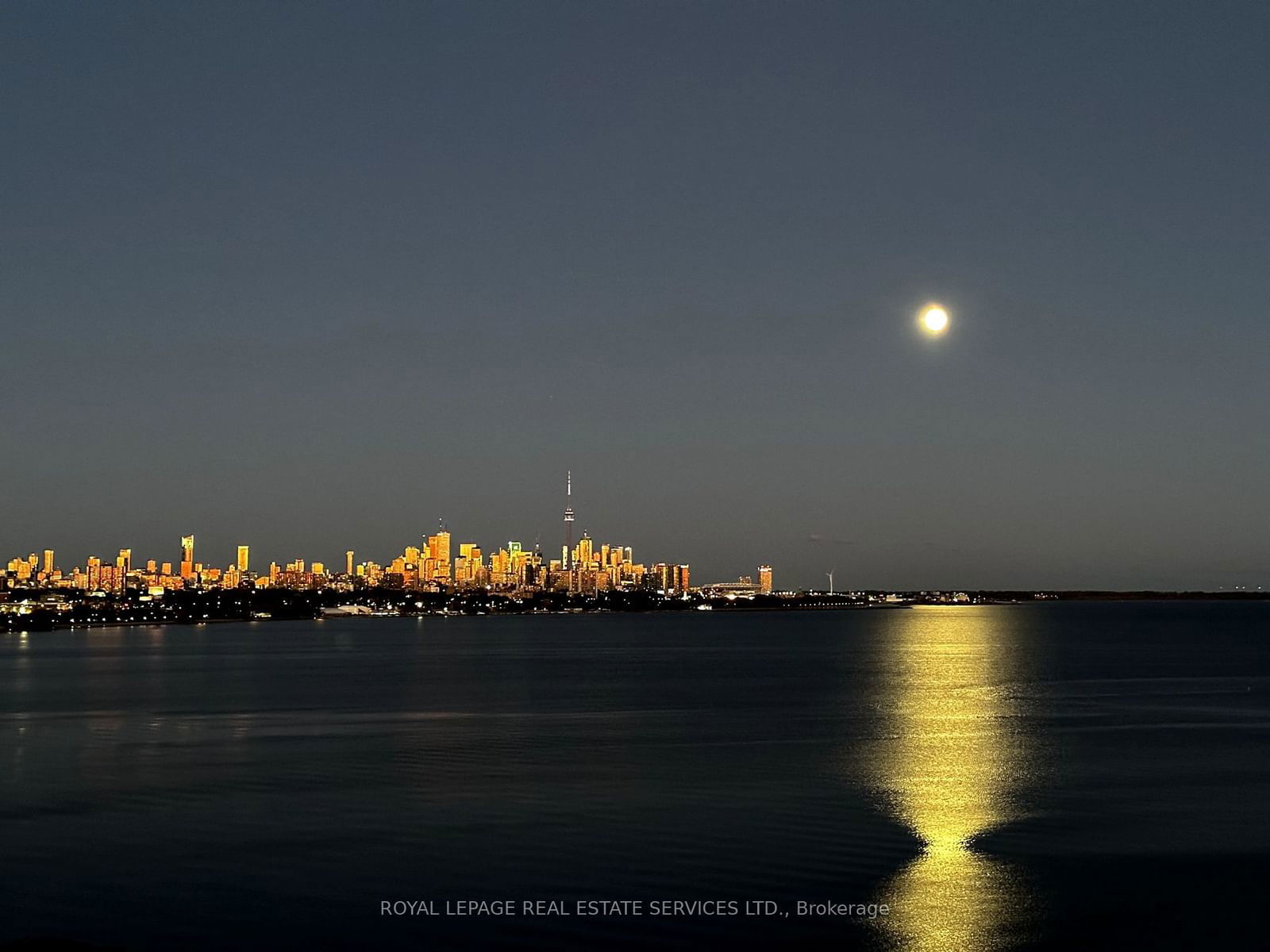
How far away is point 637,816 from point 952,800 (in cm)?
970

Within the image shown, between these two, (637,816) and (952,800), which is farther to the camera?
(952,800)

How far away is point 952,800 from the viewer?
38781mm

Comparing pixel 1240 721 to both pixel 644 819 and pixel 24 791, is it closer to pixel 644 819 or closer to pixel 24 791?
pixel 644 819

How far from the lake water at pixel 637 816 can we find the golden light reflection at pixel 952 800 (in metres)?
0.14

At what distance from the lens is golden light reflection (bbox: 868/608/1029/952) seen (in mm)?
24281

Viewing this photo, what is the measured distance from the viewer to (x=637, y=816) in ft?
116

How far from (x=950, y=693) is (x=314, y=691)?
128ft

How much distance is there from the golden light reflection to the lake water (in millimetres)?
143

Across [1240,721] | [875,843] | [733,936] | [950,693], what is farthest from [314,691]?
[733,936]

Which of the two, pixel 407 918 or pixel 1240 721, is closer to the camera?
pixel 407 918

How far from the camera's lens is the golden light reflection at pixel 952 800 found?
24.3 metres

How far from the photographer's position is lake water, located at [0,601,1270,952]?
24516 mm

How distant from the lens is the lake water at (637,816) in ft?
80.4

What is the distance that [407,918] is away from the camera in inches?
973
